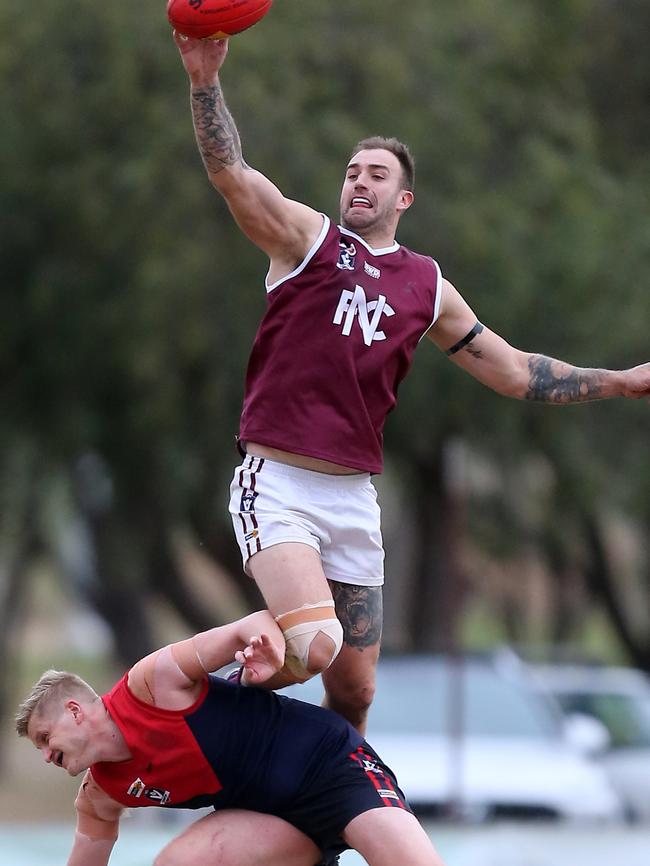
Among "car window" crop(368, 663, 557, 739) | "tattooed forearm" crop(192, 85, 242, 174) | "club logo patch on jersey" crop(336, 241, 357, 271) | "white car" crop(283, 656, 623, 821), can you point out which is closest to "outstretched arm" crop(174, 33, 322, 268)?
"tattooed forearm" crop(192, 85, 242, 174)

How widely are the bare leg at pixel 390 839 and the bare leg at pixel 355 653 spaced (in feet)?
1.76

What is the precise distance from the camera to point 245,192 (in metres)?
5.08

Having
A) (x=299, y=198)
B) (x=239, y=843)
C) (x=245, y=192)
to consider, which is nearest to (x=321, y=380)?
(x=245, y=192)

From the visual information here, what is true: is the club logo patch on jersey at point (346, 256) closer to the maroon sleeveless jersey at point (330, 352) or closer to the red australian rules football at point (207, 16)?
the maroon sleeveless jersey at point (330, 352)

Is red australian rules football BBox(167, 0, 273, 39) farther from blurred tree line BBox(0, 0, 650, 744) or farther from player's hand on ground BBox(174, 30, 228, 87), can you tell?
blurred tree line BBox(0, 0, 650, 744)

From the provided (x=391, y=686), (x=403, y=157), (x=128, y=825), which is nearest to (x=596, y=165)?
(x=391, y=686)

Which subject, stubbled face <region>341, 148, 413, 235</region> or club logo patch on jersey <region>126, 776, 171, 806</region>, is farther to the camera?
stubbled face <region>341, 148, 413, 235</region>

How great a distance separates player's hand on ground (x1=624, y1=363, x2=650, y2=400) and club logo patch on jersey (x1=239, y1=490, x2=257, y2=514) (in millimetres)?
1460

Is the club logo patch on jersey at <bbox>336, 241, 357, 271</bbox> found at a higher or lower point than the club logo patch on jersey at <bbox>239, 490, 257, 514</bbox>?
higher

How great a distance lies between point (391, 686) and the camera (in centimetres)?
1159

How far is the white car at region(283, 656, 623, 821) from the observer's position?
10.4 m

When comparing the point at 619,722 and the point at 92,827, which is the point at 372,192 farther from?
the point at 619,722

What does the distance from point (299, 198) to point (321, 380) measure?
7817 mm

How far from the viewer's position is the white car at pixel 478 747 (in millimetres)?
10430
